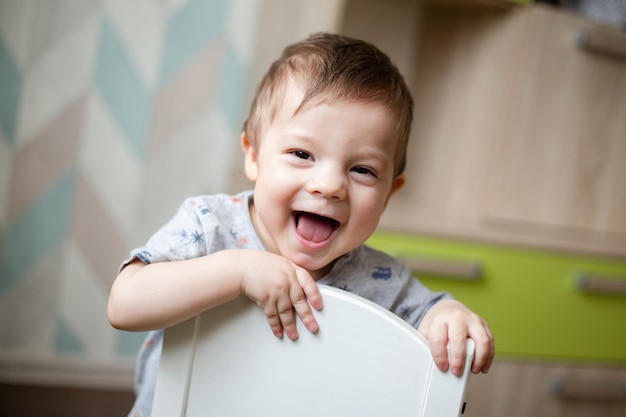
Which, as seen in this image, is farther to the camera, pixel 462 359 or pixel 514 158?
pixel 514 158

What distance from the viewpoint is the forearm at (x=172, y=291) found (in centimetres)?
59

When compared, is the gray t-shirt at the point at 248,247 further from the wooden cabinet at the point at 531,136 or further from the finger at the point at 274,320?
the wooden cabinet at the point at 531,136

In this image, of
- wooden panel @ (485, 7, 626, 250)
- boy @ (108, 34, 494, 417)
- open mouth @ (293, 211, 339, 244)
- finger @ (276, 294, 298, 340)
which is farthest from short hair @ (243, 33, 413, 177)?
wooden panel @ (485, 7, 626, 250)

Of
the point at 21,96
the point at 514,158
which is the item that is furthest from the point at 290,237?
the point at 21,96

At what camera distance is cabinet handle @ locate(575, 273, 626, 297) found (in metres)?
1.62

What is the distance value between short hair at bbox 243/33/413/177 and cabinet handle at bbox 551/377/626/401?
1090 mm

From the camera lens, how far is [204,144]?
1.81 metres

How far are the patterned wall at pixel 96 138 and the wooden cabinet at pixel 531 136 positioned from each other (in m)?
0.57

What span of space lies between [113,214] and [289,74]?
1144 mm

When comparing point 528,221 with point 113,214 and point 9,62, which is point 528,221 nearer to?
point 113,214

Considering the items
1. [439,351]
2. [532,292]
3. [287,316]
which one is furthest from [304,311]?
[532,292]

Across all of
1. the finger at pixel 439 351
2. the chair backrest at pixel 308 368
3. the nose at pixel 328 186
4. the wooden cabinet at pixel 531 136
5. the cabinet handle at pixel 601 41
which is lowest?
the chair backrest at pixel 308 368

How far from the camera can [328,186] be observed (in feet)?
2.14

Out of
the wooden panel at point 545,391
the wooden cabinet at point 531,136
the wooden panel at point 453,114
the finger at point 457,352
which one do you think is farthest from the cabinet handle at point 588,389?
the finger at point 457,352
